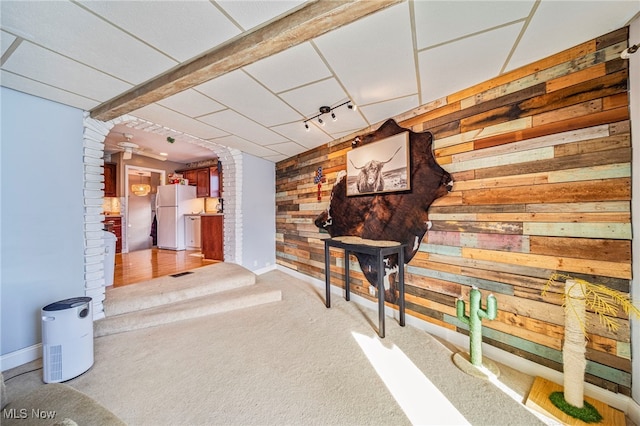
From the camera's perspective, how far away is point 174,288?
290 cm

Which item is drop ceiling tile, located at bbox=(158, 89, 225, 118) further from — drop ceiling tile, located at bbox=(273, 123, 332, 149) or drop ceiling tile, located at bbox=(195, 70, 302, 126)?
drop ceiling tile, located at bbox=(273, 123, 332, 149)

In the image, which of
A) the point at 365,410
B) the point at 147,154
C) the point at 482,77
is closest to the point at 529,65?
the point at 482,77

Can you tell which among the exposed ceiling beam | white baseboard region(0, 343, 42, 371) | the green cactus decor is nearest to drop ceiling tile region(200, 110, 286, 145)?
the exposed ceiling beam

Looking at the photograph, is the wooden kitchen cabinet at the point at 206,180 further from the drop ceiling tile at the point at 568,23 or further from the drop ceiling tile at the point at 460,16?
the drop ceiling tile at the point at 568,23

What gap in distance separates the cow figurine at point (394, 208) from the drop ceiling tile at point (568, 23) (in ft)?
3.00

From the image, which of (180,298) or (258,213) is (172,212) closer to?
(258,213)

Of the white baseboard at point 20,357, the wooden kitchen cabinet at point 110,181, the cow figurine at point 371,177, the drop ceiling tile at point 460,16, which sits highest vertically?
the drop ceiling tile at point 460,16

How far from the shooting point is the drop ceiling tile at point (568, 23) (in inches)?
47.8

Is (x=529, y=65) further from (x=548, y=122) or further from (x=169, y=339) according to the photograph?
(x=169, y=339)

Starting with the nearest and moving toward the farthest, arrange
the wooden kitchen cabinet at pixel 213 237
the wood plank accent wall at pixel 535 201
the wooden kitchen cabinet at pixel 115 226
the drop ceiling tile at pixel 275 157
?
the wood plank accent wall at pixel 535 201 < the drop ceiling tile at pixel 275 157 < the wooden kitchen cabinet at pixel 213 237 < the wooden kitchen cabinet at pixel 115 226

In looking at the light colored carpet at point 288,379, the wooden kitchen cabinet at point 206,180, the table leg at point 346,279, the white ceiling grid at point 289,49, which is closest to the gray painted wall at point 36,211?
the white ceiling grid at point 289,49

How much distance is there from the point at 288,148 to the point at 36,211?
2.87 metres

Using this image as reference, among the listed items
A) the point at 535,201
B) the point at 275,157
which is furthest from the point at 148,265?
the point at 535,201

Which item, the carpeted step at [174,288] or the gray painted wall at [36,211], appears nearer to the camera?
the gray painted wall at [36,211]
